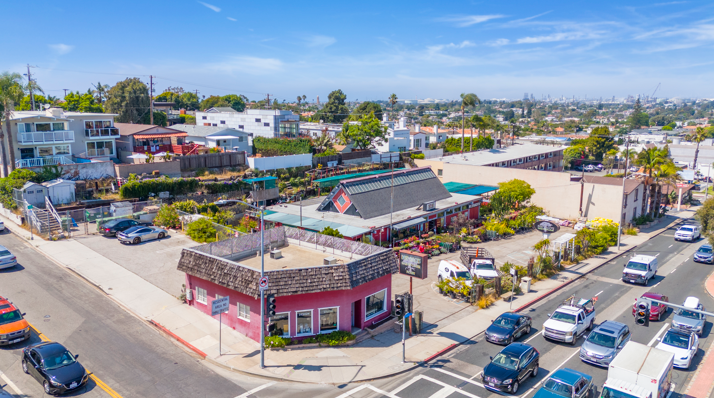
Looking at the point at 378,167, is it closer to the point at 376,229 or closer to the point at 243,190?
the point at 243,190

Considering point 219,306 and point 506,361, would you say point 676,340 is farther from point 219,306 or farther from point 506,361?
point 219,306

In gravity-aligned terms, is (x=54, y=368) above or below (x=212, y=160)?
below

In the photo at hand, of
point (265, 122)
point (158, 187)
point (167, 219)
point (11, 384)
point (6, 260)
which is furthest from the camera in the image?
point (265, 122)

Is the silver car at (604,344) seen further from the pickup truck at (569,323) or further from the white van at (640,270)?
the white van at (640,270)

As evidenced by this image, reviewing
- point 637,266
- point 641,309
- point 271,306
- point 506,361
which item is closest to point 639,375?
point 506,361

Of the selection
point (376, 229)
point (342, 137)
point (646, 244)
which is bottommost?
point (646, 244)

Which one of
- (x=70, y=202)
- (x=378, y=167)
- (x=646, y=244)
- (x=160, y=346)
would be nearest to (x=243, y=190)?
(x=70, y=202)
